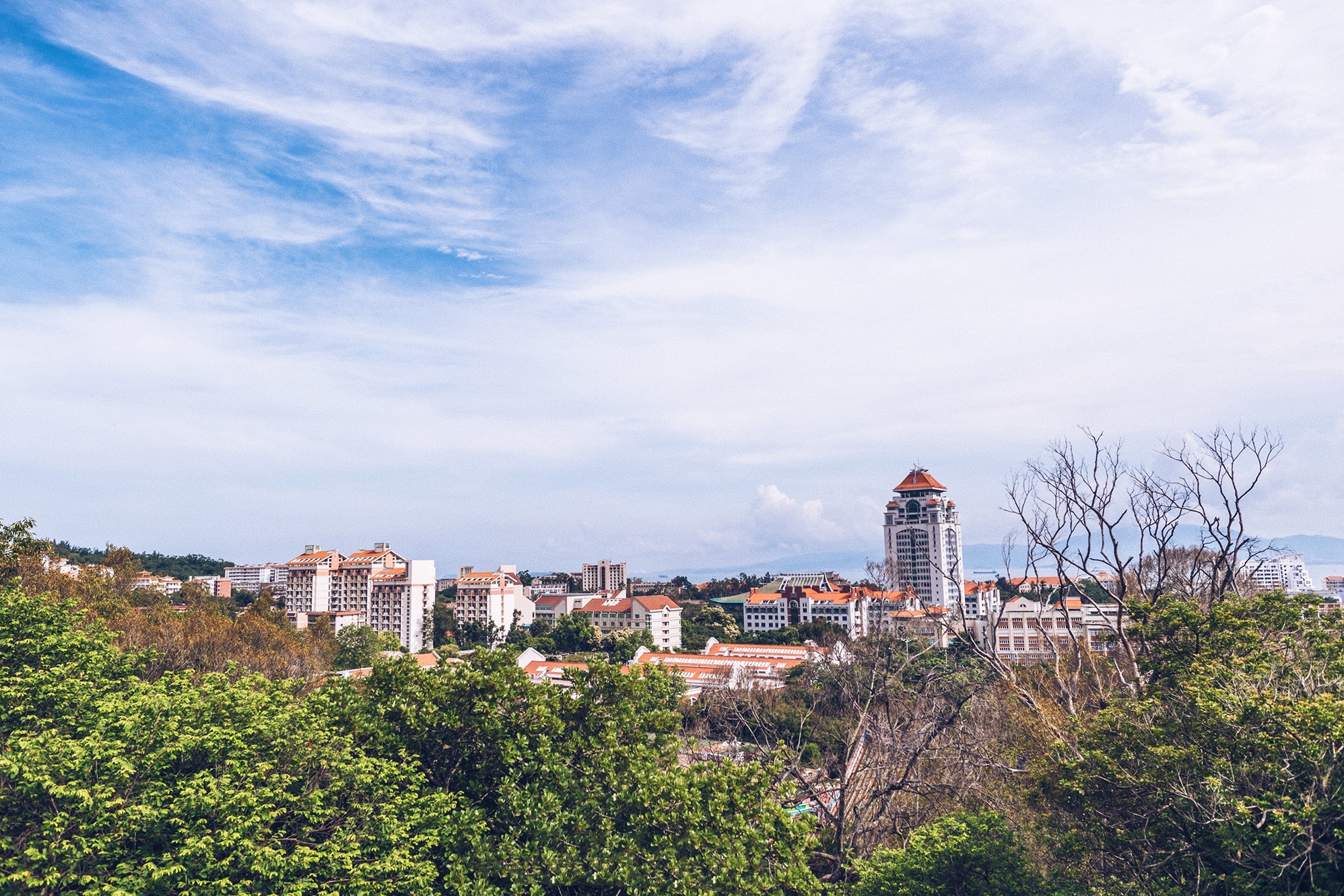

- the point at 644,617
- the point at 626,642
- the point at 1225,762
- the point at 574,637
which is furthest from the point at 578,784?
the point at 644,617

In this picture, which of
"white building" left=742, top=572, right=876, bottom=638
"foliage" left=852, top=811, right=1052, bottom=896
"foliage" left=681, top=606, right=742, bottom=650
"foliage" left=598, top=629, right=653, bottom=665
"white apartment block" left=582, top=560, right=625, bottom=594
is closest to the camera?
"foliage" left=852, top=811, right=1052, bottom=896

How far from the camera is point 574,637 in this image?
54.9m

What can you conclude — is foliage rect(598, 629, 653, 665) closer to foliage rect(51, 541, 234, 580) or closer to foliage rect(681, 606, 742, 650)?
foliage rect(681, 606, 742, 650)

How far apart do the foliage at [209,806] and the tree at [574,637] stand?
45499 mm

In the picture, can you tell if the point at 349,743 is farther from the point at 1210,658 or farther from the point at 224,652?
the point at 224,652

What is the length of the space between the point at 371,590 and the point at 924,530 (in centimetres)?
5520

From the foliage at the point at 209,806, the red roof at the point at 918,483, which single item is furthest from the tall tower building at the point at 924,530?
A: the foliage at the point at 209,806

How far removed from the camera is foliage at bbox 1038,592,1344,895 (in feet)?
25.5

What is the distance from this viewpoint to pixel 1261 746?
8.25 meters

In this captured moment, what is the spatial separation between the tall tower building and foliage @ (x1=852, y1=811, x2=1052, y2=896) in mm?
73448

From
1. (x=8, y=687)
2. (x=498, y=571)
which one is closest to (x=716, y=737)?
(x=8, y=687)

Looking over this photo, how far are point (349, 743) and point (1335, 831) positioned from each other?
405 inches

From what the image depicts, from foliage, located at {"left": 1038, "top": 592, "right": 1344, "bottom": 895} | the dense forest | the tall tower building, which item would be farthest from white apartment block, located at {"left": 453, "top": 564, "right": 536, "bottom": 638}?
foliage, located at {"left": 1038, "top": 592, "right": 1344, "bottom": 895}

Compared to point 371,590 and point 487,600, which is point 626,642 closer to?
point 487,600
